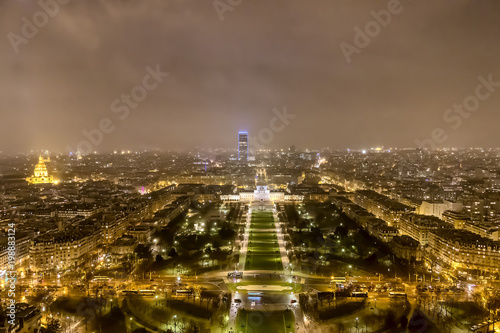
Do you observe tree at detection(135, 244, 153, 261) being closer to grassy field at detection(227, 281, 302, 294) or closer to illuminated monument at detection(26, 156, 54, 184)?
grassy field at detection(227, 281, 302, 294)

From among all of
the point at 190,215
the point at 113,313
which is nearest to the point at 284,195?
the point at 190,215

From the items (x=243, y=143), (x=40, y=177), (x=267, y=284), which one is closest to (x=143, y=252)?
(x=267, y=284)

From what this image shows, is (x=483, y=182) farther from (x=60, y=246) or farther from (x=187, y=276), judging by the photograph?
(x=60, y=246)

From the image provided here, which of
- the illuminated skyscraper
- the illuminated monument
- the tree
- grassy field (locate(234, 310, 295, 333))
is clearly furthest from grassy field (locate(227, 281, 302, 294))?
the illuminated skyscraper

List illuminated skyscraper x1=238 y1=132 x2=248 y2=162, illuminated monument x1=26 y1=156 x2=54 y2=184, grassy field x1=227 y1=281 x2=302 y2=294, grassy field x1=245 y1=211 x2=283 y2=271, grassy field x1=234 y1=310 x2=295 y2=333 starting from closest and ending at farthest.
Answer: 1. grassy field x1=234 y1=310 x2=295 y2=333
2. grassy field x1=227 y1=281 x2=302 y2=294
3. grassy field x1=245 y1=211 x2=283 y2=271
4. illuminated monument x1=26 y1=156 x2=54 y2=184
5. illuminated skyscraper x1=238 y1=132 x2=248 y2=162

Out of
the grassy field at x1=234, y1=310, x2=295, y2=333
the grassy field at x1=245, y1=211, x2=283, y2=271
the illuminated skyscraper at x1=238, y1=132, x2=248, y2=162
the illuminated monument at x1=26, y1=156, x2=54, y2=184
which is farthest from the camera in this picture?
the illuminated skyscraper at x1=238, y1=132, x2=248, y2=162

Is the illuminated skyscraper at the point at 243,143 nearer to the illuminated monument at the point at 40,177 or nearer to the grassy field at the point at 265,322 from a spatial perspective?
the illuminated monument at the point at 40,177

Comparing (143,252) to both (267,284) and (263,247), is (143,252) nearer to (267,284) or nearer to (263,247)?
(263,247)
